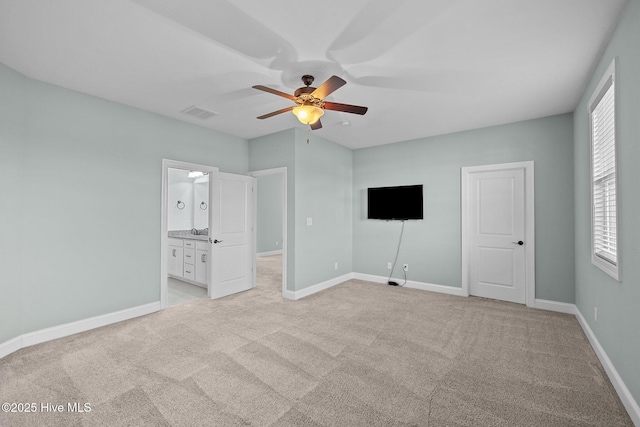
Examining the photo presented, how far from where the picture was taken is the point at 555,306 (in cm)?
388

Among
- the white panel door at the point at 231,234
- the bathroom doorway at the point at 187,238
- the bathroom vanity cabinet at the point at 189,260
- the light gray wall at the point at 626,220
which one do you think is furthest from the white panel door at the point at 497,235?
the bathroom vanity cabinet at the point at 189,260

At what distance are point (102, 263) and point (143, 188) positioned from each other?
1019 millimetres

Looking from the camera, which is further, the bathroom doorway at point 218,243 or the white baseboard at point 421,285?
the white baseboard at point 421,285

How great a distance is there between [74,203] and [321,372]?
3.19 meters

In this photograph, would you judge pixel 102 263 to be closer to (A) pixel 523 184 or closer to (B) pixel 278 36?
(B) pixel 278 36

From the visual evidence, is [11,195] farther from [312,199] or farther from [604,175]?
[604,175]

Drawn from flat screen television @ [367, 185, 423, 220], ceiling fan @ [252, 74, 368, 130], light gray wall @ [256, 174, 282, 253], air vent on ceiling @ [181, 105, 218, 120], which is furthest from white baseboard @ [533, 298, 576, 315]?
light gray wall @ [256, 174, 282, 253]

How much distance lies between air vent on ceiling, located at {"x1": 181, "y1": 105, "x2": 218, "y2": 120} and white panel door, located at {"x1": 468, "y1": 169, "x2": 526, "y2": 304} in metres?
4.12

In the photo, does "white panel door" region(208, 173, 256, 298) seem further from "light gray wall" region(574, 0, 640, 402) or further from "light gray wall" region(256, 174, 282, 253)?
"light gray wall" region(574, 0, 640, 402)

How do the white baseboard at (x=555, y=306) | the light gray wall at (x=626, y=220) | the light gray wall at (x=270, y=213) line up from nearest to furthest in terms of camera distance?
the light gray wall at (x=626, y=220) < the white baseboard at (x=555, y=306) < the light gray wall at (x=270, y=213)

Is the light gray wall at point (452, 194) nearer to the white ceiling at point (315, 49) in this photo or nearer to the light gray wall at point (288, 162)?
the white ceiling at point (315, 49)

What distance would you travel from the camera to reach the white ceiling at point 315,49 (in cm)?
192

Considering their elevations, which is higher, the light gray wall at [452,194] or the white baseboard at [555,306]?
the light gray wall at [452,194]

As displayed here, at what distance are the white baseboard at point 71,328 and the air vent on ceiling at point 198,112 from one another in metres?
2.59
